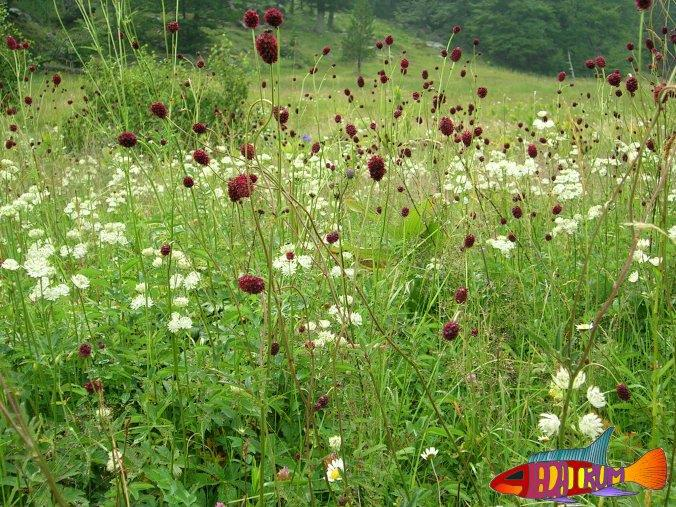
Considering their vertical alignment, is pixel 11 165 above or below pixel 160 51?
above

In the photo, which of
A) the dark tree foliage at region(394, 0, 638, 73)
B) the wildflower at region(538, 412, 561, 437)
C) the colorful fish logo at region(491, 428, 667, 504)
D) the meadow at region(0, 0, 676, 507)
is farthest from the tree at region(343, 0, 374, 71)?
the colorful fish logo at region(491, 428, 667, 504)

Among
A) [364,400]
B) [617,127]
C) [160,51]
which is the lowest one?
[160,51]

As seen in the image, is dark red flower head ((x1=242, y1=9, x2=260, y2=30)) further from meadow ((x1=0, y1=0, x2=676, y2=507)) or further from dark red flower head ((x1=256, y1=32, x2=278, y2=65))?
dark red flower head ((x1=256, y1=32, x2=278, y2=65))

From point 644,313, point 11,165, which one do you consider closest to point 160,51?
point 11,165

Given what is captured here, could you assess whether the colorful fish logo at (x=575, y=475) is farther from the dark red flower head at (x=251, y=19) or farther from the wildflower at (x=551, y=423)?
the dark red flower head at (x=251, y=19)

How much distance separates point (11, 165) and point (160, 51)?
2725 centimetres

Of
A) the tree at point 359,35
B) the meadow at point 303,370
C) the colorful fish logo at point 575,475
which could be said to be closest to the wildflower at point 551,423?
the meadow at point 303,370

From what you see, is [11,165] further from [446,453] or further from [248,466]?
[446,453]

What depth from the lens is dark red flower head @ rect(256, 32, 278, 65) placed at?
1.16 metres

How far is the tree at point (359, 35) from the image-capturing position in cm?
3691

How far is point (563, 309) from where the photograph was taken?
2.23m

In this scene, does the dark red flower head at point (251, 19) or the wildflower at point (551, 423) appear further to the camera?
the dark red flower head at point (251, 19)

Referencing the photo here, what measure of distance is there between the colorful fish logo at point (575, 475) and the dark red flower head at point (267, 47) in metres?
0.83

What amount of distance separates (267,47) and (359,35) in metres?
37.8
